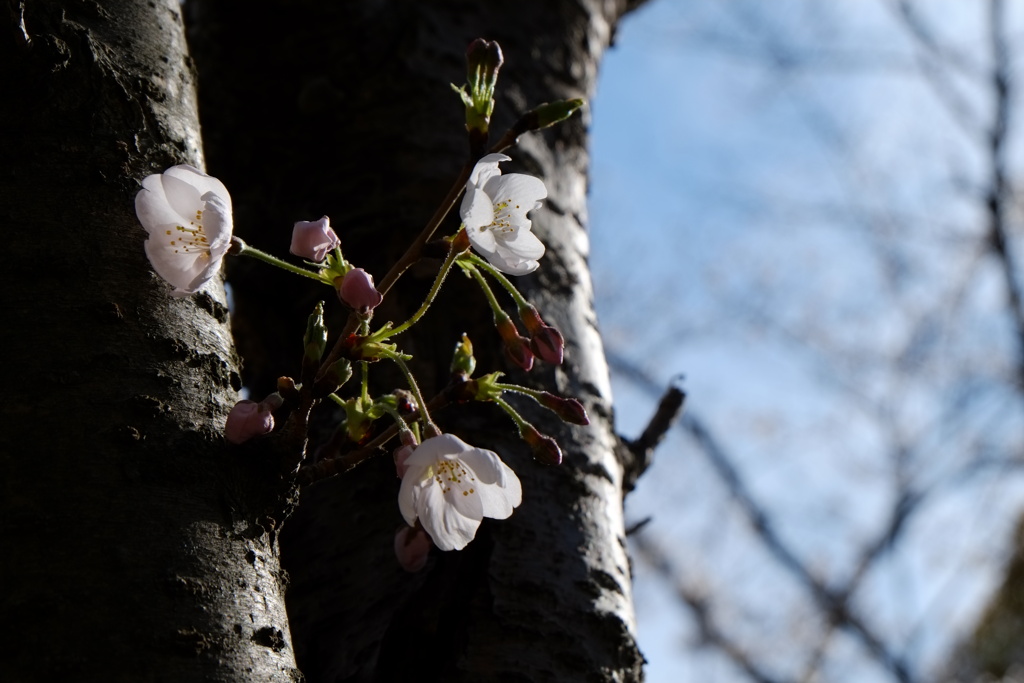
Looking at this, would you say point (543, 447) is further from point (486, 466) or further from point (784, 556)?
point (784, 556)

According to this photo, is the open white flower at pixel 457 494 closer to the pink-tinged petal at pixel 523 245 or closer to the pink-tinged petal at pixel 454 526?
the pink-tinged petal at pixel 454 526

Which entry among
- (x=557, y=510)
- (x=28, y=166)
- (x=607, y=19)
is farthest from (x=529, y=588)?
(x=607, y=19)

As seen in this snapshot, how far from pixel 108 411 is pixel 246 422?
0.45ft

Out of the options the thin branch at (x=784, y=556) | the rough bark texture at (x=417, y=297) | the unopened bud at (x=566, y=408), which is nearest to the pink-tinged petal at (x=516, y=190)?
the unopened bud at (x=566, y=408)

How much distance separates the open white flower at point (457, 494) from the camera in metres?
1.00

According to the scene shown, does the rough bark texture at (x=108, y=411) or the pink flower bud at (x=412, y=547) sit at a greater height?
the rough bark texture at (x=108, y=411)

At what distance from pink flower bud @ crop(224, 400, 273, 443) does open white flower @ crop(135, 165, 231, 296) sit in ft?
0.45

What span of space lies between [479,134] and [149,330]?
1.40 ft

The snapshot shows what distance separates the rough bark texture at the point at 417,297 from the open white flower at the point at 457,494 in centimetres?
22

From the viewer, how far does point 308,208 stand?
69.7 inches

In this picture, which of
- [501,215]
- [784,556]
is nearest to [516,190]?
[501,215]

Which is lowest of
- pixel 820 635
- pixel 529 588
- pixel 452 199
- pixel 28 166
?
pixel 820 635

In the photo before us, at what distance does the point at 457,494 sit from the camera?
107cm

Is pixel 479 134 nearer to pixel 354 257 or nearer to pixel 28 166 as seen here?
pixel 28 166
